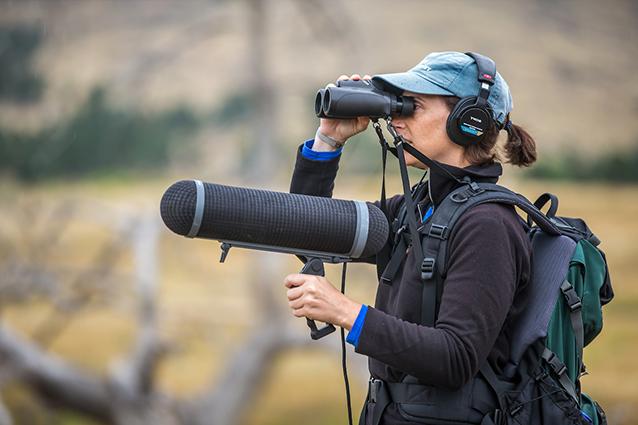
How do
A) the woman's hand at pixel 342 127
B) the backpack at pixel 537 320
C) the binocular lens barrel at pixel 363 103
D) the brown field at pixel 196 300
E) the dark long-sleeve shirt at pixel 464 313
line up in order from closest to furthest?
the dark long-sleeve shirt at pixel 464 313, the backpack at pixel 537 320, the binocular lens barrel at pixel 363 103, the woman's hand at pixel 342 127, the brown field at pixel 196 300

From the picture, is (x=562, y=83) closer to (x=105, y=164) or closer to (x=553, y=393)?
(x=105, y=164)

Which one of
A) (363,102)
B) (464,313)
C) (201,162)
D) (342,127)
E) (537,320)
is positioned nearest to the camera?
(464,313)

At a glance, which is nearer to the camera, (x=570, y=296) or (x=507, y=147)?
(x=570, y=296)

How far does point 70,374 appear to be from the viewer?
7441 mm

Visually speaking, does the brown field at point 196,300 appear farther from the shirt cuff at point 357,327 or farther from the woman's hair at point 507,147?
the shirt cuff at point 357,327

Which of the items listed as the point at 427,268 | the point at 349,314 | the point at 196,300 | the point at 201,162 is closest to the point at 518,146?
the point at 427,268

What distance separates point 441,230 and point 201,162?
6.66m

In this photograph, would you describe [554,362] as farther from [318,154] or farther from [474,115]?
[318,154]

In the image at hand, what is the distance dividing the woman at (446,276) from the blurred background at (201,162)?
521 centimetres

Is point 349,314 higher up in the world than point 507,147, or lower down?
lower down

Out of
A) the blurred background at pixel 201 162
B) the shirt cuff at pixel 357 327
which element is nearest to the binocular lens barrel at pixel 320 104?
the shirt cuff at pixel 357 327

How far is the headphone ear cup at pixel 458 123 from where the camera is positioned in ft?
5.36

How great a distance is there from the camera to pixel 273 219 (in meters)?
1.53

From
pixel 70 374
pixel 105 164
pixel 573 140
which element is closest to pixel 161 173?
pixel 105 164
